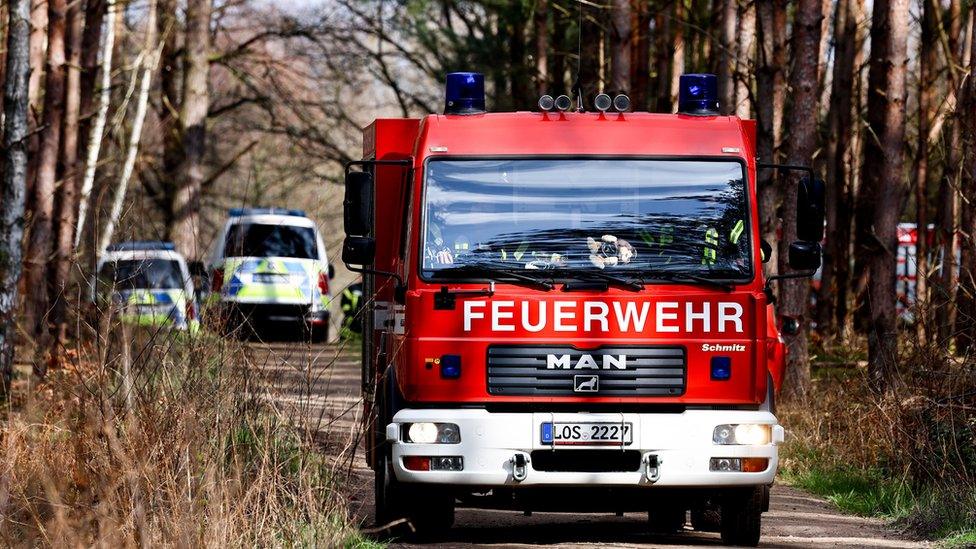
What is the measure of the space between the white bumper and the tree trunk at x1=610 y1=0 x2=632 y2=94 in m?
12.1

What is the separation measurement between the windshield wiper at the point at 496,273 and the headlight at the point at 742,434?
1.17m

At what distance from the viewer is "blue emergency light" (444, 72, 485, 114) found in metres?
9.59

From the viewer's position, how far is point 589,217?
29.7 feet

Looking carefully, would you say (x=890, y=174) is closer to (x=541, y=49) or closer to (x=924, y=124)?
(x=924, y=124)

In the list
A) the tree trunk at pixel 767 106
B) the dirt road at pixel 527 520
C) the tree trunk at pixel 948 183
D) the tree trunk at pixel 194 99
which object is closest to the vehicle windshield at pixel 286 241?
the tree trunk at pixel 194 99

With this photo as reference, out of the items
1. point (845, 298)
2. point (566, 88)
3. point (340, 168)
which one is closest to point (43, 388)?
point (845, 298)

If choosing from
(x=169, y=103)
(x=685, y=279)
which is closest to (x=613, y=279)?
(x=685, y=279)

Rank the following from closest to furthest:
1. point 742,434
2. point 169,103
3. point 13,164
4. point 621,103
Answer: point 742,434 → point 621,103 → point 13,164 → point 169,103

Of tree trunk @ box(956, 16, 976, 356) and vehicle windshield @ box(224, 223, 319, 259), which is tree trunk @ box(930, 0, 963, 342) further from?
vehicle windshield @ box(224, 223, 319, 259)

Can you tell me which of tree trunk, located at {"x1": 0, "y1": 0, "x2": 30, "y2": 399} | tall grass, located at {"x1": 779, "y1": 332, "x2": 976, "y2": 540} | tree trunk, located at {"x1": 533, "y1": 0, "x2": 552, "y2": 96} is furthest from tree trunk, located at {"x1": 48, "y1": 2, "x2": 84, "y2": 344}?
tall grass, located at {"x1": 779, "y1": 332, "x2": 976, "y2": 540}

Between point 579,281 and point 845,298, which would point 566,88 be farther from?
point 579,281

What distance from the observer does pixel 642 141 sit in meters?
9.23

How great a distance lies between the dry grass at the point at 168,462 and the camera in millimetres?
6969

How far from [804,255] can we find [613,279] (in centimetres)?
104
